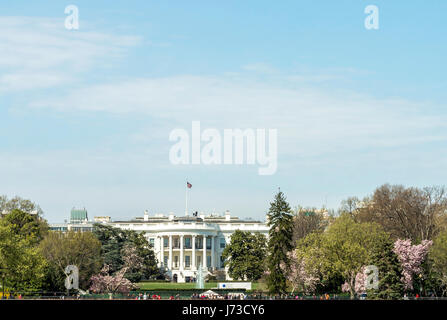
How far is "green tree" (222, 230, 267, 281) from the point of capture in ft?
468

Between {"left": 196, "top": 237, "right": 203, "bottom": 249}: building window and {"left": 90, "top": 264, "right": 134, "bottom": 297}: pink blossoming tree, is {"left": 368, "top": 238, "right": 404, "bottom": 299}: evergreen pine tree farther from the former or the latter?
{"left": 196, "top": 237, "right": 203, "bottom": 249}: building window

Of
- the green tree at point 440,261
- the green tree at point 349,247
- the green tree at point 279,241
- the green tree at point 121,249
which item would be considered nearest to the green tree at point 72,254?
the green tree at point 121,249

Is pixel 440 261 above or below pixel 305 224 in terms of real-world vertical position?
below

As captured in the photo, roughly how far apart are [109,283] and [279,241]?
25.0 m

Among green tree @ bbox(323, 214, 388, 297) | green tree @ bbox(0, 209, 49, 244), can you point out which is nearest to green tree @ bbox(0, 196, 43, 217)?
green tree @ bbox(0, 209, 49, 244)

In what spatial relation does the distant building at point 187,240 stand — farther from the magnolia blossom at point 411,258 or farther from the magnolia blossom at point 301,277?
the magnolia blossom at point 411,258

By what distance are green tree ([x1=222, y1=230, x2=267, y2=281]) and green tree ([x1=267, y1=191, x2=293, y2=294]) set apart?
42.2 m

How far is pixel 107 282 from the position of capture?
108500mm

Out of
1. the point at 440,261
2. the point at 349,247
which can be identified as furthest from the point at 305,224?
the point at 440,261

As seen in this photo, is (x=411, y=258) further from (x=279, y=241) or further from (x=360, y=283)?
(x=279, y=241)

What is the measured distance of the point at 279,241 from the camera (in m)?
98.4
